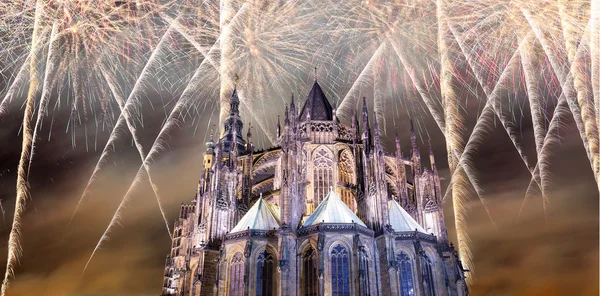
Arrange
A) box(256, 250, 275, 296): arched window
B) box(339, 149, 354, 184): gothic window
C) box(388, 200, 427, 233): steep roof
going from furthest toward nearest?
box(339, 149, 354, 184): gothic window → box(388, 200, 427, 233): steep roof → box(256, 250, 275, 296): arched window

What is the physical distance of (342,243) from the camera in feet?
101

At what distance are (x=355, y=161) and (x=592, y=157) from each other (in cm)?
2079

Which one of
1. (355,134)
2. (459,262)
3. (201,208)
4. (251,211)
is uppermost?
(355,134)

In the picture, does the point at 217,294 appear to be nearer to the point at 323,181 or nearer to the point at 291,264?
the point at 291,264

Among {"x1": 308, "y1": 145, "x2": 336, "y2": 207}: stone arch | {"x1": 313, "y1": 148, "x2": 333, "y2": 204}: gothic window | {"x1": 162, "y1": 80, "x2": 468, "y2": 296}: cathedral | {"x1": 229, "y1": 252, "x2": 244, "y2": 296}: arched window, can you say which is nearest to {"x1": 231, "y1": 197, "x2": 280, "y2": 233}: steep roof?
{"x1": 162, "y1": 80, "x2": 468, "y2": 296}: cathedral

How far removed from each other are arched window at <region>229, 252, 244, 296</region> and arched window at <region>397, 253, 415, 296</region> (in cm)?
1100

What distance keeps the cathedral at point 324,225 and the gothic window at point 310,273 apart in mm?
69

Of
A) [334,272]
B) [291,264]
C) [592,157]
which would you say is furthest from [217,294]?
[592,157]

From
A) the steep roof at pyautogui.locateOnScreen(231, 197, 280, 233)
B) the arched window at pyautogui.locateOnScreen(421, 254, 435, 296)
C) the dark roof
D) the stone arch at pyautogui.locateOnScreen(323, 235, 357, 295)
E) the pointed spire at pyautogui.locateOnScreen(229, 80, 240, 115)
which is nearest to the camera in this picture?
the stone arch at pyautogui.locateOnScreen(323, 235, 357, 295)

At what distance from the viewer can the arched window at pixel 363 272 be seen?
94.2 ft

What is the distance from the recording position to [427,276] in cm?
3206

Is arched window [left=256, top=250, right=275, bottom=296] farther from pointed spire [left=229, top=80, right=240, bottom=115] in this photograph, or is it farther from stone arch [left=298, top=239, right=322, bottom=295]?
pointed spire [left=229, top=80, right=240, bottom=115]

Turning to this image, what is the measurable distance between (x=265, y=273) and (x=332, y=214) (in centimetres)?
639

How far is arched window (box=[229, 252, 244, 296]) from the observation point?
102 feet
